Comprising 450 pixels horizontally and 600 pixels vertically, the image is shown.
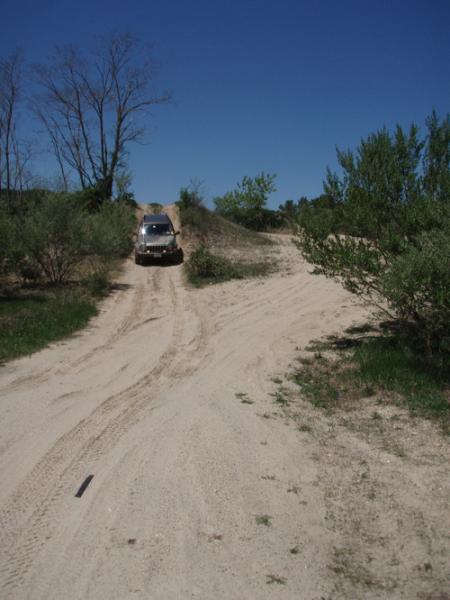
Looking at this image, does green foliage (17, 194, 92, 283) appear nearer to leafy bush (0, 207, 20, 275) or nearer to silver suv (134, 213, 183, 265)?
leafy bush (0, 207, 20, 275)

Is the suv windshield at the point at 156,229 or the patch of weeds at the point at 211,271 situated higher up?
the suv windshield at the point at 156,229

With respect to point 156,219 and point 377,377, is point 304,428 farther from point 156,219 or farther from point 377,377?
point 156,219

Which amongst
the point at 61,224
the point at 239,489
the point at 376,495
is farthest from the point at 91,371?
the point at 61,224

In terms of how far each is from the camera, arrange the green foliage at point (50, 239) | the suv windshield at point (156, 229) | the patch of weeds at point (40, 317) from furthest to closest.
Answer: the suv windshield at point (156, 229), the green foliage at point (50, 239), the patch of weeds at point (40, 317)

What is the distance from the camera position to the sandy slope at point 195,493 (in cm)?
406

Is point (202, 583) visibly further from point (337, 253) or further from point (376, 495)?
point (337, 253)

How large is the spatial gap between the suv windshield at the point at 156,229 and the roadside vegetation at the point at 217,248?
1720 millimetres

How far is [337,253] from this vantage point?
31.6 feet

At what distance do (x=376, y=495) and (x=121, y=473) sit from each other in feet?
8.84

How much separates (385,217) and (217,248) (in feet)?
53.3

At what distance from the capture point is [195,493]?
5262 mm

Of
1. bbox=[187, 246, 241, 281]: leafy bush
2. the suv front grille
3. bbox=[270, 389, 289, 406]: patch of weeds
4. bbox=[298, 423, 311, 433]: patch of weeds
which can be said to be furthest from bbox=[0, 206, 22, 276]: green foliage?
bbox=[298, 423, 311, 433]: patch of weeds

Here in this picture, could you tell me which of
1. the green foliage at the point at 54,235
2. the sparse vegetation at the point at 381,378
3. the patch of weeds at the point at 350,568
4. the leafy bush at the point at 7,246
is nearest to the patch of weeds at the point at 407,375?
the sparse vegetation at the point at 381,378

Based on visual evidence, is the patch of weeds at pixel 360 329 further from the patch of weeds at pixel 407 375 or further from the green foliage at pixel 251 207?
the green foliage at pixel 251 207
